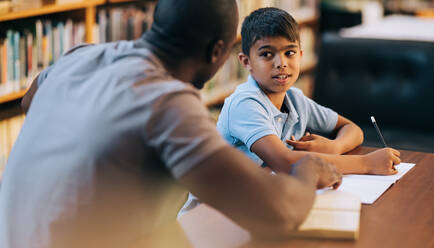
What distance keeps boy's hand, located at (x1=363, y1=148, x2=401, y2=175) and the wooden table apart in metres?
0.10

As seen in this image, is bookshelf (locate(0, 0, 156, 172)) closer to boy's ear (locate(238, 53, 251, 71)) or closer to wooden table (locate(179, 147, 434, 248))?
boy's ear (locate(238, 53, 251, 71))

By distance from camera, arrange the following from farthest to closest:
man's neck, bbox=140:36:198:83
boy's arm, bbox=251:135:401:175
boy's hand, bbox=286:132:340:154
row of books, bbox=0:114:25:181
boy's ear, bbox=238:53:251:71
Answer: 1. row of books, bbox=0:114:25:181
2. boy's ear, bbox=238:53:251:71
3. boy's hand, bbox=286:132:340:154
4. boy's arm, bbox=251:135:401:175
5. man's neck, bbox=140:36:198:83

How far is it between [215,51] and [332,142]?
68 centimetres

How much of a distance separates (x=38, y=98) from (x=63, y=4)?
177 cm

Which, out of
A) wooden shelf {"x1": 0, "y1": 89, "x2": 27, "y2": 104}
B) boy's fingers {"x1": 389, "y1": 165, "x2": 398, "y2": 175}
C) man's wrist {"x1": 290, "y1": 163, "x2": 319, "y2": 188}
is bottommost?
wooden shelf {"x1": 0, "y1": 89, "x2": 27, "y2": 104}

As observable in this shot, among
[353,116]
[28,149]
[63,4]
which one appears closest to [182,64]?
[28,149]

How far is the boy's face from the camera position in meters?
1.62

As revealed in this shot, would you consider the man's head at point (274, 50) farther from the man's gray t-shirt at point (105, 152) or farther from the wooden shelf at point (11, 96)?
the wooden shelf at point (11, 96)

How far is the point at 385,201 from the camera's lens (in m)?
1.24

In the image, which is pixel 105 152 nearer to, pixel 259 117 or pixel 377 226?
pixel 377 226

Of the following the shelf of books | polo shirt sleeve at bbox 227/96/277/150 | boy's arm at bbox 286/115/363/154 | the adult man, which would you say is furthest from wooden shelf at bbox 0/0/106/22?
the adult man

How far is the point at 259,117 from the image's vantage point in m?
1.53

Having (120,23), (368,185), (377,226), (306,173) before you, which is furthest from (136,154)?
(120,23)


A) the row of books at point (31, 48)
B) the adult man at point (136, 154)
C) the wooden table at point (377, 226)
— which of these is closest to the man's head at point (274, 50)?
the wooden table at point (377, 226)
